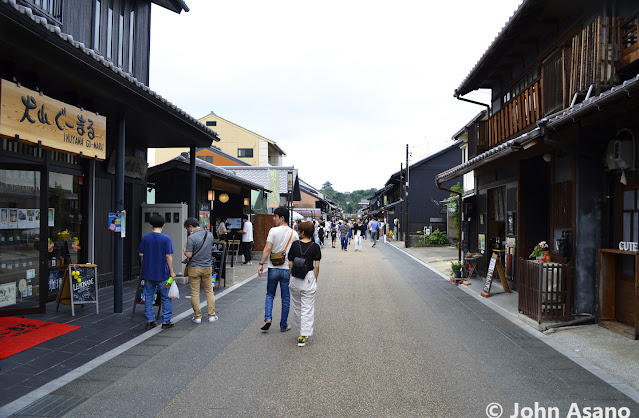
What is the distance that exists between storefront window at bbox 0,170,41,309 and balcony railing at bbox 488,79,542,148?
412 inches

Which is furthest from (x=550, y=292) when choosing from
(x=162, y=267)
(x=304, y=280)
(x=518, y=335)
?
(x=162, y=267)

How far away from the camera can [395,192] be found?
168 feet

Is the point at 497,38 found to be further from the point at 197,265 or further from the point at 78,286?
the point at 78,286

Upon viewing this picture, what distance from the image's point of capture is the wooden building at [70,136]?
5797 millimetres

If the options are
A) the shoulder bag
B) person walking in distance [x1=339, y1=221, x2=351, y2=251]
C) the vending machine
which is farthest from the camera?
person walking in distance [x1=339, y1=221, x2=351, y2=251]

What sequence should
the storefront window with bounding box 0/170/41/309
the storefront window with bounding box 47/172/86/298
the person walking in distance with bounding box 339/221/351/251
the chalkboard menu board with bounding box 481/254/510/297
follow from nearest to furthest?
the storefront window with bounding box 0/170/41/309
the storefront window with bounding box 47/172/86/298
the chalkboard menu board with bounding box 481/254/510/297
the person walking in distance with bounding box 339/221/351/251

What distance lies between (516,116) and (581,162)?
3.88 meters

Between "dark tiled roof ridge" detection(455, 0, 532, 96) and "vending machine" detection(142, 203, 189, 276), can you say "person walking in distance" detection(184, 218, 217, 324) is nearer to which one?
"vending machine" detection(142, 203, 189, 276)

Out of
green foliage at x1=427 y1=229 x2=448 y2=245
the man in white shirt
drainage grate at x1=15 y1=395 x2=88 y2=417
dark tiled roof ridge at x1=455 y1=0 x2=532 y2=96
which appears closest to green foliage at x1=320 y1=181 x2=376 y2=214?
green foliage at x1=427 y1=229 x2=448 y2=245

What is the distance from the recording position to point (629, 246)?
6.89 metres

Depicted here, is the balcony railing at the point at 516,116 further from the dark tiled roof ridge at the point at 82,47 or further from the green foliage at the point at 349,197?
the green foliage at the point at 349,197

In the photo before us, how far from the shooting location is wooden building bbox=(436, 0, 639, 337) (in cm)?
695

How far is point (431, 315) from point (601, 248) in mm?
3062

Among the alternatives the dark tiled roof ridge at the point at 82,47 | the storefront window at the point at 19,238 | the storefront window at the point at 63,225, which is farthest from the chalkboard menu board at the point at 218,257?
the storefront window at the point at 19,238
